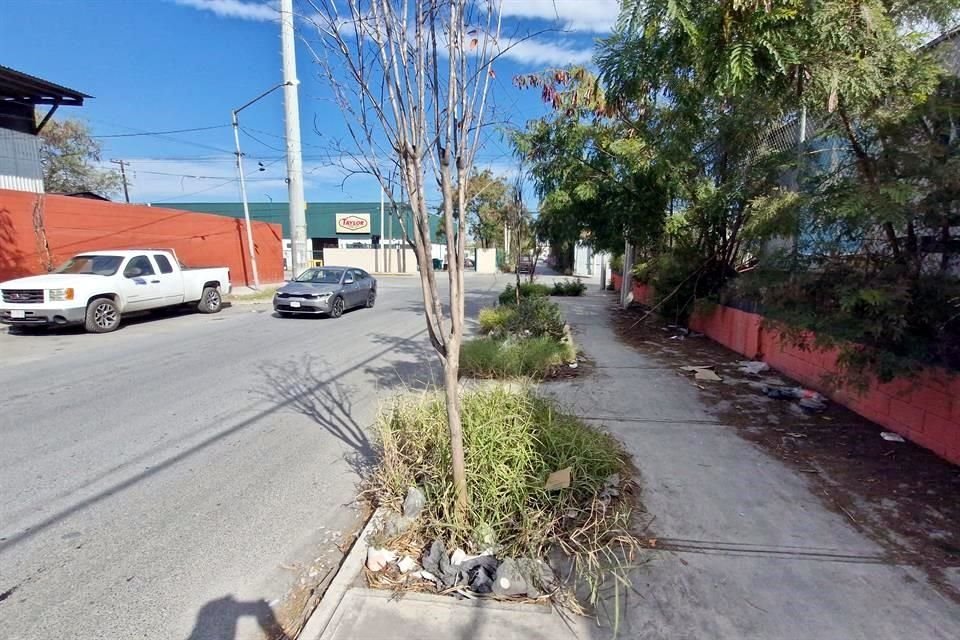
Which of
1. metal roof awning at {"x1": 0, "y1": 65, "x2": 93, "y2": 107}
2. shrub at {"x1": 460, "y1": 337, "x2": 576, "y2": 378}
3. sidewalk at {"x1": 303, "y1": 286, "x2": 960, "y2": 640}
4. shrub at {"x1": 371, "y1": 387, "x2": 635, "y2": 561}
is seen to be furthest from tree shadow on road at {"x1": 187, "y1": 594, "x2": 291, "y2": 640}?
metal roof awning at {"x1": 0, "y1": 65, "x2": 93, "y2": 107}

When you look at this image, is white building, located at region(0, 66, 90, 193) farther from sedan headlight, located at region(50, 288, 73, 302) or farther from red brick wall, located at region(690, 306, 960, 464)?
red brick wall, located at region(690, 306, 960, 464)

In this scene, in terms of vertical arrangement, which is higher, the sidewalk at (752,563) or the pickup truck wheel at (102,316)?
the pickup truck wheel at (102,316)

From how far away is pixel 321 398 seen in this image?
20.7 feet

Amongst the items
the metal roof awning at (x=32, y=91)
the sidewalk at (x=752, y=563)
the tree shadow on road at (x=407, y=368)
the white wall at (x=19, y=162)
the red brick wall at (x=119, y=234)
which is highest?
the metal roof awning at (x=32, y=91)

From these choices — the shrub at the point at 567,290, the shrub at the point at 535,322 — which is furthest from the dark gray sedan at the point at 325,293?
the shrub at the point at 567,290

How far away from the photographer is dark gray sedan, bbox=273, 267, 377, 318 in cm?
1399

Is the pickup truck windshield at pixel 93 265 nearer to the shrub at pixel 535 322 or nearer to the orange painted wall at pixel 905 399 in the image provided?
the shrub at pixel 535 322

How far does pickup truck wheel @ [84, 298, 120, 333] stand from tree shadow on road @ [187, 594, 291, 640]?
1102 cm

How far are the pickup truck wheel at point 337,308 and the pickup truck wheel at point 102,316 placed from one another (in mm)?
4942

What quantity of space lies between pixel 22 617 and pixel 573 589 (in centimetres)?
274

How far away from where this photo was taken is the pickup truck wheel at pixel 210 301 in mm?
15133

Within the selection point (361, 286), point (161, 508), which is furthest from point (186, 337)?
point (161, 508)

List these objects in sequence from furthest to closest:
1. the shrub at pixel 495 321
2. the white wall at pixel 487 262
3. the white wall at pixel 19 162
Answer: the white wall at pixel 487 262 → the white wall at pixel 19 162 → the shrub at pixel 495 321

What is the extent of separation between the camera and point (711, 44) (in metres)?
3.95
